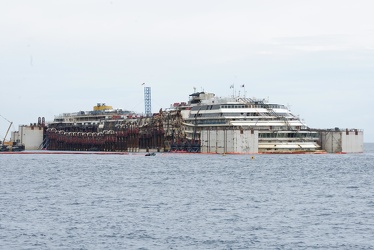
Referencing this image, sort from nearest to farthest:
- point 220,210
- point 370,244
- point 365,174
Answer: point 370,244, point 220,210, point 365,174

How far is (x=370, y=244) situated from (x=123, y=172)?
8126 cm

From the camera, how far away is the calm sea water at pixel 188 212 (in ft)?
195

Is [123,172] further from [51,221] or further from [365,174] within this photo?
[51,221]

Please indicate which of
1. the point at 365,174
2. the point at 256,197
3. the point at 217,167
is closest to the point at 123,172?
the point at 217,167

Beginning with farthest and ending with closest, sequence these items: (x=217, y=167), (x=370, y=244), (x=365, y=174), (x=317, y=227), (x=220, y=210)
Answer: (x=217, y=167) → (x=365, y=174) → (x=220, y=210) → (x=317, y=227) → (x=370, y=244)

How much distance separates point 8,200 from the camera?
279ft

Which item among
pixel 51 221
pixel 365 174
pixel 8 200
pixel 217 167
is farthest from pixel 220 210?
pixel 217 167

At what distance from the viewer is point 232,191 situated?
95.4 metres

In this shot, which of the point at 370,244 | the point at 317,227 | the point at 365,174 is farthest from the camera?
the point at 365,174

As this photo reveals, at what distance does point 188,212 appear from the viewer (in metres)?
74.6

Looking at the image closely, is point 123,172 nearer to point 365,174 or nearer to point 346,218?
point 365,174

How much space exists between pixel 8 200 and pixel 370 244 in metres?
43.6

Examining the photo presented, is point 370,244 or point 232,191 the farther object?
point 232,191

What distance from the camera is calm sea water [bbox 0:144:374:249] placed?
2341 inches
